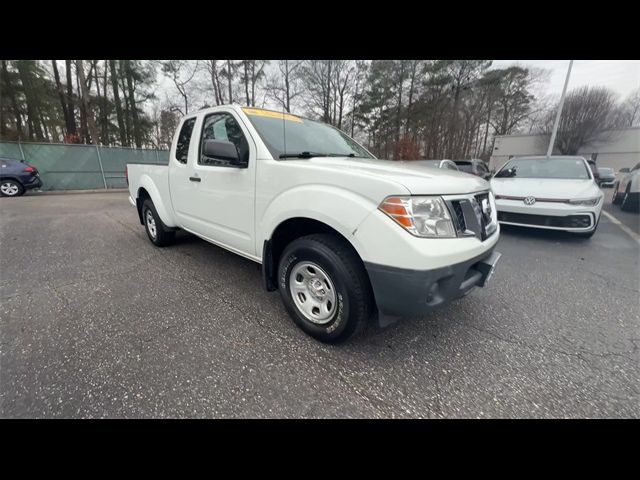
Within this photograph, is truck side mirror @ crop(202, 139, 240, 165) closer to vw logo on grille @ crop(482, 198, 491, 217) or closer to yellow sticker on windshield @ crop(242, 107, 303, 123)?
yellow sticker on windshield @ crop(242, 107, 303, 123)

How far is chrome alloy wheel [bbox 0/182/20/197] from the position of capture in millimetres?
9734

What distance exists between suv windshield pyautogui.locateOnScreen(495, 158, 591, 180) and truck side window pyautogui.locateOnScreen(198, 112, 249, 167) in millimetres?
5861

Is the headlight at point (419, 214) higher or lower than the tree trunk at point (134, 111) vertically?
lower

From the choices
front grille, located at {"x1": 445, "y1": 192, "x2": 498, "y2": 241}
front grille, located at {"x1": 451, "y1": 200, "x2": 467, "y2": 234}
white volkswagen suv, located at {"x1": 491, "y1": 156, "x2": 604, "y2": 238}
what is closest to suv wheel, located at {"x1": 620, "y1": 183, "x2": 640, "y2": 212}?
white volkswagen suv, located at {"x1": 491, "y1": 156, "x2": 604, "y2": 238}

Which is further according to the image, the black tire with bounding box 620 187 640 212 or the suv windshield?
the black tire with bounding box 620 187 640 212

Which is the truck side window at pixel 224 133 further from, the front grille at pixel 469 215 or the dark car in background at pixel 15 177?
the dark car in background at pixel 15 177

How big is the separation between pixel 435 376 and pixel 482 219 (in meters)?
1.21

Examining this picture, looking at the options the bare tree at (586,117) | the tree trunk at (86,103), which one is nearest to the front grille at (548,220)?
the tree trunk at (86,103)

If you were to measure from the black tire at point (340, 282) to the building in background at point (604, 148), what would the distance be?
3452 cm

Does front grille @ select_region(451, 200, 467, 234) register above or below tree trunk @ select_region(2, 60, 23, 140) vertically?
below

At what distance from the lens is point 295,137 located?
263 centimetres

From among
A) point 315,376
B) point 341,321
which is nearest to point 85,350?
point 315,376

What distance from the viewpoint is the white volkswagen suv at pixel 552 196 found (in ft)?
14.7
